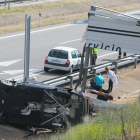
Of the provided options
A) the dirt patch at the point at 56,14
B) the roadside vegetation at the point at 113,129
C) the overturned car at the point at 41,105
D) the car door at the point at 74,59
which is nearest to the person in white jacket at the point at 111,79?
the car door at the point at 74,59

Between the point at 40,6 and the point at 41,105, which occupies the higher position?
the point at 40,6

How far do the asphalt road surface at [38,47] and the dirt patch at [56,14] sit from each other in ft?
5.25

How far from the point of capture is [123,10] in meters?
44.3

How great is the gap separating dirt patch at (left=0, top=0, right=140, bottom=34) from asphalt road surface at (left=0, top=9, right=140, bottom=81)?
160 centimetres

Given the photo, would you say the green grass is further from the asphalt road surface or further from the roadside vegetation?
the roadside vegetation

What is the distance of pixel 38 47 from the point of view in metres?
27.4

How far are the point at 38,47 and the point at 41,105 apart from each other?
1507 cm

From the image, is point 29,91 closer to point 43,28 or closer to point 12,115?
point 12,115

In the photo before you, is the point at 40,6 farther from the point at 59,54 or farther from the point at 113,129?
the point at 113,129

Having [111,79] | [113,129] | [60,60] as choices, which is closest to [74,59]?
[60,60]

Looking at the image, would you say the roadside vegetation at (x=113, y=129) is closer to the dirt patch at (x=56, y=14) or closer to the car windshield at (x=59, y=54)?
the car windshield at (x=59, y=54)

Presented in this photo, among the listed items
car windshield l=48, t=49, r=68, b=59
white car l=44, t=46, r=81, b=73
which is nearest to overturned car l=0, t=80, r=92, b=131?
white car l=44, t=46, r=81, b=73

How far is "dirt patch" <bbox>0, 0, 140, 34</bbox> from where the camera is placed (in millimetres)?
34125

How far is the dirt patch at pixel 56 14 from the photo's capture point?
34.1m
